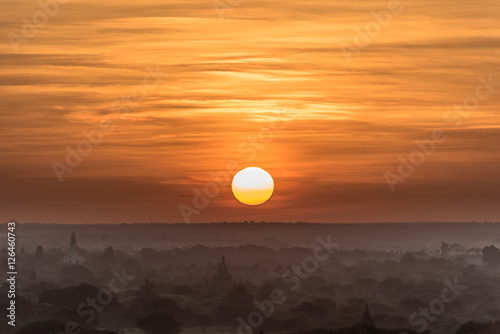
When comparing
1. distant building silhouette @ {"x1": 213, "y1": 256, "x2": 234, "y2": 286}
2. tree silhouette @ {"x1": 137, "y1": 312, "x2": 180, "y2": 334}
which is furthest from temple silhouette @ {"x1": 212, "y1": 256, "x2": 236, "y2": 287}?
tree silhouette @ {"x1": 137, "y1": 312, "x2": 180, "y2": 334}

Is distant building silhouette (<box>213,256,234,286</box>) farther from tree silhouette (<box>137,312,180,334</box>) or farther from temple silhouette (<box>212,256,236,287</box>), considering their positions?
tree silhouette (<box>137,312,180,334</box>)

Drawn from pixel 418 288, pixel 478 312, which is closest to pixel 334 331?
pixel 478 312

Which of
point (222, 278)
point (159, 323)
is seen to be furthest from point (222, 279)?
point (159, 323)

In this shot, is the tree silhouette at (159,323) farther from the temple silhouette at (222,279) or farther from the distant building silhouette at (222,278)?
the distant building silhouette at (222,278)

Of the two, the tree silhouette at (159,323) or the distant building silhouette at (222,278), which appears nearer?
the tree silhouette at (159,323)

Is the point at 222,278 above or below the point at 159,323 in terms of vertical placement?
above

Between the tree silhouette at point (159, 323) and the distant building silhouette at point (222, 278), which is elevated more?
the distant building silhouette at point (222, 278)

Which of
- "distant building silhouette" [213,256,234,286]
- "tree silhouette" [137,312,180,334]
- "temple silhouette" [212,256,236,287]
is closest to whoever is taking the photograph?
"tree silhouette" [137,312,180,334]

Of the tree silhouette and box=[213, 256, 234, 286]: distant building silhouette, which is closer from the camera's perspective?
the tree silhouette

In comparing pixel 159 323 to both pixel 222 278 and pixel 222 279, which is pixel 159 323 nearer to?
pixel 222 279

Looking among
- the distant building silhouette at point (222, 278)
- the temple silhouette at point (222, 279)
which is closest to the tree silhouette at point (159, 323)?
the temple silhouette at point (222, 279)

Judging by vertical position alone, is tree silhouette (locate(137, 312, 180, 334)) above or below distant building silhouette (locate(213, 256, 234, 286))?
below
